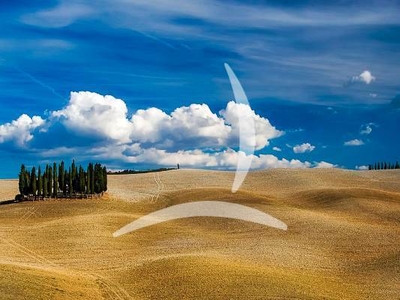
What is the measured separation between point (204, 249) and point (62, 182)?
2126 inches

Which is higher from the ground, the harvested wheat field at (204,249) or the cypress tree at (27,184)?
the cypress tree at (27,184)

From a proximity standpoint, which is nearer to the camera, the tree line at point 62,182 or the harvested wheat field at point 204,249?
the harvested wheat field at point 204,249

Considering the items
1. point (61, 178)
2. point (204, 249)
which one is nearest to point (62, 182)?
point (61, 178)

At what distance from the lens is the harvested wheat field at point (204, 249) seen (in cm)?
4581

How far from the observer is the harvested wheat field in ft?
150

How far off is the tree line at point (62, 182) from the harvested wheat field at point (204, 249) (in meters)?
4.37

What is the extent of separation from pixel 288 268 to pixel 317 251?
11.3m

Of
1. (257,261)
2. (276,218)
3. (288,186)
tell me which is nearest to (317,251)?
(257,261)

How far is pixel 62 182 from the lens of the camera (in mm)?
112125

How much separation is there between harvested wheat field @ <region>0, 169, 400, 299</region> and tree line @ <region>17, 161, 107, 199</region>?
437 centimetres

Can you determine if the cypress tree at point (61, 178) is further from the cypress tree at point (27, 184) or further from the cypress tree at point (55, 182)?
the cypress tree at point (27, 184)

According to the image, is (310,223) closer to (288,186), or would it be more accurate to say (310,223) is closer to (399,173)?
(288,186)

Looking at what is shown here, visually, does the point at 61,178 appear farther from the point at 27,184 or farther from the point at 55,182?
the point at 27,184

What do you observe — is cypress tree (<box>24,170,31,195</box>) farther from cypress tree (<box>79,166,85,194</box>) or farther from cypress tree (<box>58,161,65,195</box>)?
cypress tree (<box>79,166,85,194</box>)
